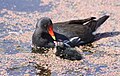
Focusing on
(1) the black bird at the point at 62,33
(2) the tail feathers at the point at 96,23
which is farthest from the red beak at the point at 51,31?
(2) the tail feathers at the point at 96,23

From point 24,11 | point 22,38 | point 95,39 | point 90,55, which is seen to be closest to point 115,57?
point 90,55

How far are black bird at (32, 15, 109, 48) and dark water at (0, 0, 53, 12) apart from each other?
1.35 metres

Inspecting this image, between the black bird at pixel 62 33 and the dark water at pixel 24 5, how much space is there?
1346 millimetres

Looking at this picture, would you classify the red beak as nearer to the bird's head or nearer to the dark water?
the bird's head

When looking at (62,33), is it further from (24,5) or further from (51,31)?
(24,5)

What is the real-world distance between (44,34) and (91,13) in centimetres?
176

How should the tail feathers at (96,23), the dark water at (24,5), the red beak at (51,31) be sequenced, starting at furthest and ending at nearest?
1. the dark water at (24,5)
2. the tail feathers at (96,23)
3. the red beak at (51,31)

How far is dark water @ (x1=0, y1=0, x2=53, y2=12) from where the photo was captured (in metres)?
9.77

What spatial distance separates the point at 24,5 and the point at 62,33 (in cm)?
187

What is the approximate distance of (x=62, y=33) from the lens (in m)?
8.35

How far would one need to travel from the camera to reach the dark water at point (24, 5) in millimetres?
9766

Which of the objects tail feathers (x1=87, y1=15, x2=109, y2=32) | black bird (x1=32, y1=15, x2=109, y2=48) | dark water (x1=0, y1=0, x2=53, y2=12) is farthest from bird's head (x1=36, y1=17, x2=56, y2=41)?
dark water (x1=0, y1=0, x2=53, y2=12)

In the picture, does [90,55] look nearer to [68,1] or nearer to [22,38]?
[22,38]

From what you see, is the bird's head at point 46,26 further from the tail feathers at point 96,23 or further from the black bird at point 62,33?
the tail feathers at point 96,23
